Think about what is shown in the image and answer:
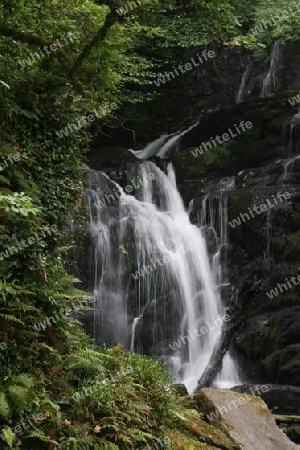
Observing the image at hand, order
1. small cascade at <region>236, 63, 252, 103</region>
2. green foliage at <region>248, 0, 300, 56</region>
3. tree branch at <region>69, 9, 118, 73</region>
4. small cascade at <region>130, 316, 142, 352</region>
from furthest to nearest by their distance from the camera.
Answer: small cascade at <region>236, 63, 252, 103</region> < green foliage at <region>248, 0, 300, 56</region> < small cascade at <region>130, 316, 142, 352</region> < tree branch at <region>69, 9, 118, 73</region>

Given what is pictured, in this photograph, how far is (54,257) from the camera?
6.10m

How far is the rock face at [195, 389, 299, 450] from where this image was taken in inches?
254

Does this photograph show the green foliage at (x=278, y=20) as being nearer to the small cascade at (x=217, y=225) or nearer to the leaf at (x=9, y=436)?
the small cascade at (x=217, y=225)

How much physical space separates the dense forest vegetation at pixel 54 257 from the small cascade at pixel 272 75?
14.6 m

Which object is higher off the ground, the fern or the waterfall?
the waterfall

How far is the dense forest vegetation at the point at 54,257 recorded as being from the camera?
461 cm

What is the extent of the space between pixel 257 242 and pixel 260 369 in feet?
13.9

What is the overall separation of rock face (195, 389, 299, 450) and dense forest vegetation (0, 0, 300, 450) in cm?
64

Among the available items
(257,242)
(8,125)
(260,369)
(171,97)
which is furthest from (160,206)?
(8,125)

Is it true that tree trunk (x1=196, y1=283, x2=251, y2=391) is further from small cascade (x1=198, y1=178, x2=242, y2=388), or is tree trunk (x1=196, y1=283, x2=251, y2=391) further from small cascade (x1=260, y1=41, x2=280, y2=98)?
small cascade (x1=260, y1=41, x2=280, y2=98)

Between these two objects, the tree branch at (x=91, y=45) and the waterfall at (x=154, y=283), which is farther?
the waterfall at (x=154, y=283)

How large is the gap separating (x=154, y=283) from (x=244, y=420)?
6.75m

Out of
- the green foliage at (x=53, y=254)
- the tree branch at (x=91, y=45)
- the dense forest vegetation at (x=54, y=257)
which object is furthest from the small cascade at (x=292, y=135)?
the tree branch at (x=91, y=45)

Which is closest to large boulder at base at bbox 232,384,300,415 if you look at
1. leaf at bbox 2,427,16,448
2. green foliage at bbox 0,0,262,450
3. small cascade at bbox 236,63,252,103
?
green foliage at bbox 0,0,262,450
